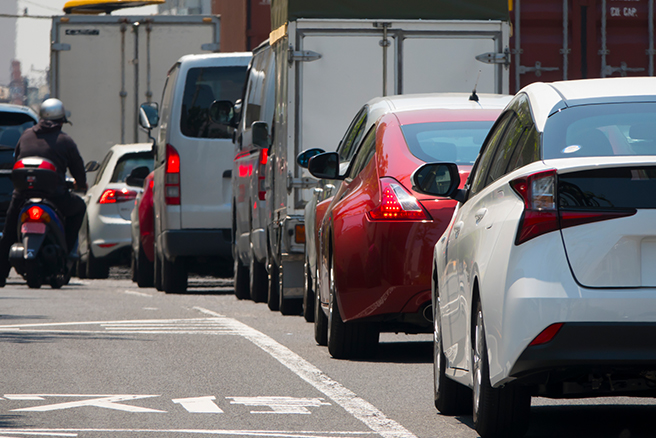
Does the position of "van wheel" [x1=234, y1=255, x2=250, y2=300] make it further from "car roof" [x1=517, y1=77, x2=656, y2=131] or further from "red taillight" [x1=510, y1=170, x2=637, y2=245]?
"red taillight" [x1=510, y1=170, x2=637, y2=245]

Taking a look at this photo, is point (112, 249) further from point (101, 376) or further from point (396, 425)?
point (396, 425)

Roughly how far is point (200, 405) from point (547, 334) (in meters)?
2.50

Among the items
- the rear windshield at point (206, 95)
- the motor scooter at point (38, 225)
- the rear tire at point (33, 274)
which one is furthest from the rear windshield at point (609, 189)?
the rear tire at point (33, 274)

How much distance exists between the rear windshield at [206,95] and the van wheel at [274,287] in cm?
319

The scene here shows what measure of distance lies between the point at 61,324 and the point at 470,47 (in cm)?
416

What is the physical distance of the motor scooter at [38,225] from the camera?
1670cm

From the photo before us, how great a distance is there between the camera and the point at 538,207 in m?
5.39

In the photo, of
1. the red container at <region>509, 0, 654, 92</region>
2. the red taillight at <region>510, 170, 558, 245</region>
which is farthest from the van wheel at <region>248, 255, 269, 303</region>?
the red taillight at <region>510, 170, 558, 245</region>

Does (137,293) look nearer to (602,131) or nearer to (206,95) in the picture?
(206,95)

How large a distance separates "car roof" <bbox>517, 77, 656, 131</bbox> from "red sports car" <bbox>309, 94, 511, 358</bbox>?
2.52m

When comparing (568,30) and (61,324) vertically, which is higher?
(568,30)

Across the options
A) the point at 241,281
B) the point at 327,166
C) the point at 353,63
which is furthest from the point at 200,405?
the point at 241,281

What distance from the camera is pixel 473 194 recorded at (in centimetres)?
Answer: 674

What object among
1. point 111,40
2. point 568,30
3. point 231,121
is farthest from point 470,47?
point 111,40
